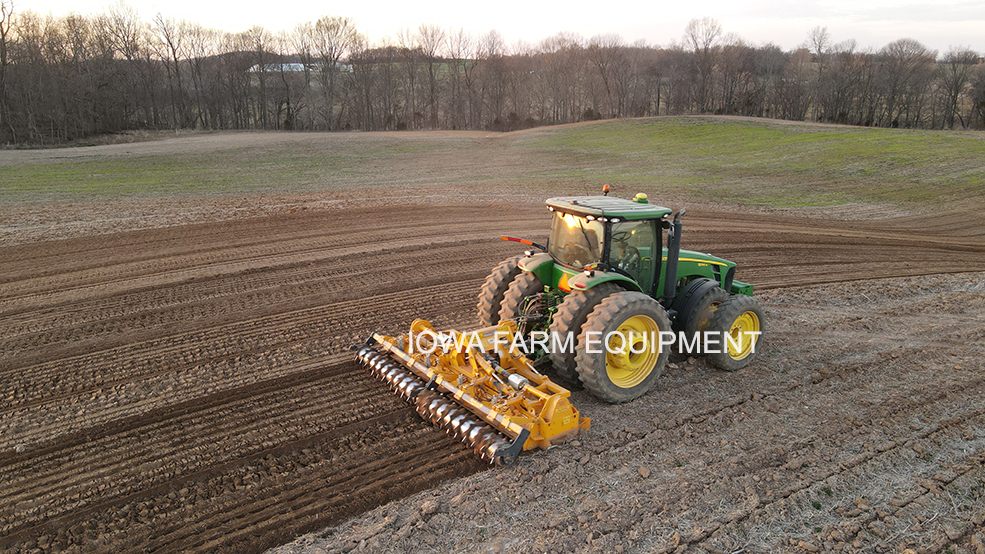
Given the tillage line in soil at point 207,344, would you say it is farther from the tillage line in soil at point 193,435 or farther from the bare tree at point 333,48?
the bare tree at point 333,48

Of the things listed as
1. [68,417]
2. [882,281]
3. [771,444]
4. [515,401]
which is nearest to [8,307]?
[68,417]

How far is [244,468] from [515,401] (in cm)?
247

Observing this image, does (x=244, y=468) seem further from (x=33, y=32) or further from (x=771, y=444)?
(x=33, y=32)

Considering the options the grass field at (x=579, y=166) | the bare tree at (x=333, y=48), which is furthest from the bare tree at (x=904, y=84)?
the bare tree at (x=333, y=48)

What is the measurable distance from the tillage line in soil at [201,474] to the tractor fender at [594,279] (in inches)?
84.4

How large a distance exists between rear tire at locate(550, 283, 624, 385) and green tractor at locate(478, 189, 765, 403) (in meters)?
0.01

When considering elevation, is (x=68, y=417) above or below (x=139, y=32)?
below

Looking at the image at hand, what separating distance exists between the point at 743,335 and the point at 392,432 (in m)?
4.47

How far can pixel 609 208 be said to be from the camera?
5.91 meters

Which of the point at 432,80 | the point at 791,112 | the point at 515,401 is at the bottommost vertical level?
the point at 515,401

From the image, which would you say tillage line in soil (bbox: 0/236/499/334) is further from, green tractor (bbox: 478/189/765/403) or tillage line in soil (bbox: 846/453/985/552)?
tillage line in soil (bbox: 846/453/985/552)

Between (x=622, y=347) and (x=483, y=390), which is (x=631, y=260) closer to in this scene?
(x=622, y=347)

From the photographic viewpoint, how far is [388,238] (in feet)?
44.4

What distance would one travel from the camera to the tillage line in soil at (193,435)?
478 centimetres
